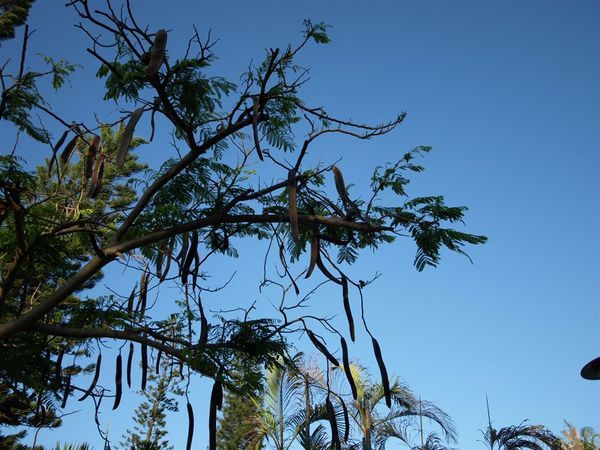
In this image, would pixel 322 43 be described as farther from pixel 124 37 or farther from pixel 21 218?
pixel 21 218

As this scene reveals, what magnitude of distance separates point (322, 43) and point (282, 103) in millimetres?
506

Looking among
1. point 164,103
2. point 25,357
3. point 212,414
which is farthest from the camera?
point 25,357

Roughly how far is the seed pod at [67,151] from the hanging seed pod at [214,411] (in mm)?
A: 1847

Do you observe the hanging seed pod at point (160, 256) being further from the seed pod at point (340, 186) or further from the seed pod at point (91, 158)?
the seed pod at point (340, 186)

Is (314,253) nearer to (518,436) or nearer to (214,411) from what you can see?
(214,411)

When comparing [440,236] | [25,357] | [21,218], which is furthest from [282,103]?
[25,357]

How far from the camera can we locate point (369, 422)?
11.4 meters

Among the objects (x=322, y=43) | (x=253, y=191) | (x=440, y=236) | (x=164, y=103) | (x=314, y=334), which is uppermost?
(x=322, y=43)

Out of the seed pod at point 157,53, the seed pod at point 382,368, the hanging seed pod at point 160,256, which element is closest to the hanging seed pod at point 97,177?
the hanging seed pod at point 160,256

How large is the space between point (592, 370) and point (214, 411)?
7.70ft

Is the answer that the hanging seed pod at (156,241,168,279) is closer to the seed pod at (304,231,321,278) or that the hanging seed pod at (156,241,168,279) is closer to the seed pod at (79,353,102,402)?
the seed pod at (79,353,102,402)

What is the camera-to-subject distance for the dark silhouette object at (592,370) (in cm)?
401

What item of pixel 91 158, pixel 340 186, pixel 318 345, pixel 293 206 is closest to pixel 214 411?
pixel 318 345

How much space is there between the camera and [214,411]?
12.8ft
